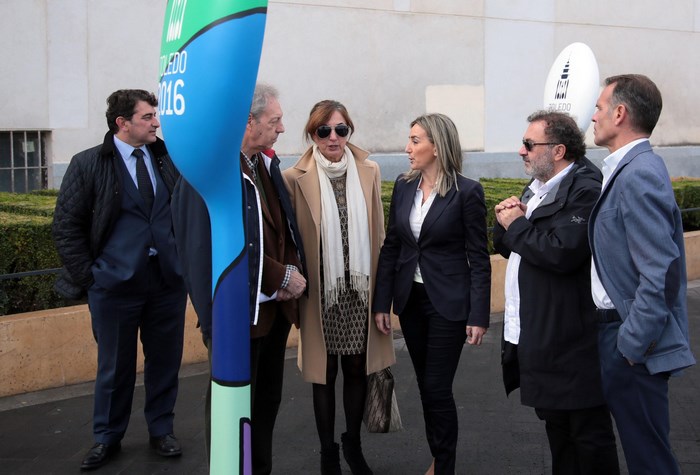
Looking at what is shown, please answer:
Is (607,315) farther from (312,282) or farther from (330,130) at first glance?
(330,130)

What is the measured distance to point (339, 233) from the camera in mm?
4355

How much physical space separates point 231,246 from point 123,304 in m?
2.08

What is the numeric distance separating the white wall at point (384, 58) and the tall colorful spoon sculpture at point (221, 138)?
821 centimetres

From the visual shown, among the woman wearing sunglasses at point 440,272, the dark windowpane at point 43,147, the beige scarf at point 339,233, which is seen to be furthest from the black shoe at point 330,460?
the dark windowpane at point 43,147

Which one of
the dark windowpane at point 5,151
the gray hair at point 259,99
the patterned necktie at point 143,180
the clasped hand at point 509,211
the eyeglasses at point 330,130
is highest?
the dark windowpane at point 5,151

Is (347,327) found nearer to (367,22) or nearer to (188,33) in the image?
(188,33)

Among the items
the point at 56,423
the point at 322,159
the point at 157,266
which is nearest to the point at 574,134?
the point at 322,159

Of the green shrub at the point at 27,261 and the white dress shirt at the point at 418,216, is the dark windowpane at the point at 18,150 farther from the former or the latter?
the white dress shirt at the point at 418,216

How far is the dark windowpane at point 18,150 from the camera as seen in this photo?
414 inches

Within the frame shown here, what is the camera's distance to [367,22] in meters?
12.6

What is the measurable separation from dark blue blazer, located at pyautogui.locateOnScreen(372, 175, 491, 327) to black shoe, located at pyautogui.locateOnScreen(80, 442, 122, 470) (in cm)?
178

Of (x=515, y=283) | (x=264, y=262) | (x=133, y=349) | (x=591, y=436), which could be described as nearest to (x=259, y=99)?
(x=264, y=262)

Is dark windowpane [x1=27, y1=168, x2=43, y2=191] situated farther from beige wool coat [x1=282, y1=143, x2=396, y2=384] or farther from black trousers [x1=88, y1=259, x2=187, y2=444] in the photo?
beige wool coat [x1=282, y1=143, x2=396, y2=384]

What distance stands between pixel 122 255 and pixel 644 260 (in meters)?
2.72
